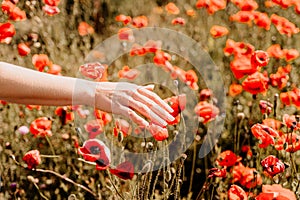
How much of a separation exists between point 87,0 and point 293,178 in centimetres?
185

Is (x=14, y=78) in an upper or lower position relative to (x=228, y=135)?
upper

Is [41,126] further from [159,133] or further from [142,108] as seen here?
[142,108]

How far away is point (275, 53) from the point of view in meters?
2.11

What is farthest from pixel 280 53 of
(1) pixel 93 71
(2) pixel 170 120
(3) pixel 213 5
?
(2) pixel 170 120

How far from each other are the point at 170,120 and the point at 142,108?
0.06 m

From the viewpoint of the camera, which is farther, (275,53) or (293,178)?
(275,53)

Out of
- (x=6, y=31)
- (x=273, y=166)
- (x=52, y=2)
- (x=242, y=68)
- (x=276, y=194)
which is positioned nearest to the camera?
(x=276, y=194)

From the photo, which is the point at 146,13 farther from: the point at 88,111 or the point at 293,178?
the point at 293,178

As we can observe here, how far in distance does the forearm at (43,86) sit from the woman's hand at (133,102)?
2 cm

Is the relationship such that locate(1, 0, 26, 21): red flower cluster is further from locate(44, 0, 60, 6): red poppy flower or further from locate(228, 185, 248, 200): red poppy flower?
locate(228, 185, 248, 200): red poppy flower

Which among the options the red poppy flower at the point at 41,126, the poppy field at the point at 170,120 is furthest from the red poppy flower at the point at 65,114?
the red poppy flower at the point at 41,126

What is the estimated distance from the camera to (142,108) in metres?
1.10

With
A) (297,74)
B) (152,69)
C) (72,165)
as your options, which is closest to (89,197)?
(72,165)

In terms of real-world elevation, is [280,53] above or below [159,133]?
above
